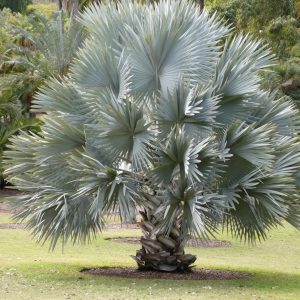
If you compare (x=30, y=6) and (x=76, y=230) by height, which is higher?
(x=30, y=6)

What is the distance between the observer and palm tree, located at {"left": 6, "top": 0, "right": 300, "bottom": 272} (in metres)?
12.9

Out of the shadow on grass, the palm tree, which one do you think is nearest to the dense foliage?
the shadow on grass

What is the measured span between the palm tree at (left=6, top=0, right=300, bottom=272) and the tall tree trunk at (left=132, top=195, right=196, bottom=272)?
2 centimetres

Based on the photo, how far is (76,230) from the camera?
13.5 meters

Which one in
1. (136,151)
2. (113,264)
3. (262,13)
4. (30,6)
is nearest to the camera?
(136,151)

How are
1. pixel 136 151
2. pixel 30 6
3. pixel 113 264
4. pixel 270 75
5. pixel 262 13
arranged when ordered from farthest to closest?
pixel 30 6 → pixel 262 13 → pixel 270 75 → pixel 113 264 → pixel 136 151

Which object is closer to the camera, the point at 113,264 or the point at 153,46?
the point at 153,46

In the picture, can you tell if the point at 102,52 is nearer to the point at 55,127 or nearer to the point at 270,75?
the point at 55,127

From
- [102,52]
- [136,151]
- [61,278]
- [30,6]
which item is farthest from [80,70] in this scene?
[30,6]

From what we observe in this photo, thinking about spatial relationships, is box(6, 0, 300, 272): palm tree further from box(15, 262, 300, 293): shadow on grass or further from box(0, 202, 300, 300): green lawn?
box(0, 202, 300, 300): green lawn

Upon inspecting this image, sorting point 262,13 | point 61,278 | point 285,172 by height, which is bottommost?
point 61,278

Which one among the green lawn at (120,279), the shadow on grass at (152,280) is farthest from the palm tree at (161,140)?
the green lawn at (120,279)

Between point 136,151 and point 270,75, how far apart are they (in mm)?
16736

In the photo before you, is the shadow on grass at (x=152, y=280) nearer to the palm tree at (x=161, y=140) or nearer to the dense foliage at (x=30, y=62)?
the palm tree at (x=161, y=140)
